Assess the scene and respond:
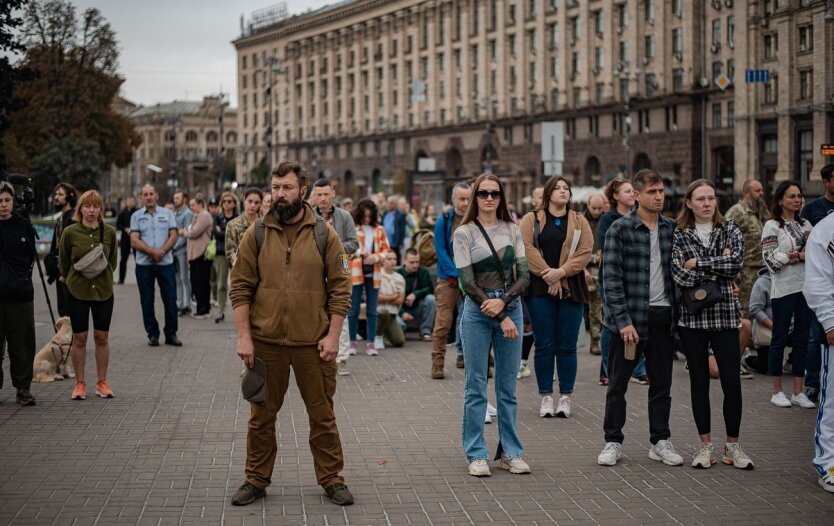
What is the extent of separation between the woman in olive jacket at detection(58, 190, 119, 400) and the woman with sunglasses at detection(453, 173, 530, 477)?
15.0ft

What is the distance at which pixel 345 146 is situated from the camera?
118m

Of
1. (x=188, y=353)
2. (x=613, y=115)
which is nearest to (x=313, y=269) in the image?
(x=188, y=353)

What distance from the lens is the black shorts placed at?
37.2 feet

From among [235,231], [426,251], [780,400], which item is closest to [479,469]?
[780,400]

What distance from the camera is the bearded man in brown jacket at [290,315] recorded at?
715 cm

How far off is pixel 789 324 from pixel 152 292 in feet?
28.1

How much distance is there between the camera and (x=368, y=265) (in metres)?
14.6

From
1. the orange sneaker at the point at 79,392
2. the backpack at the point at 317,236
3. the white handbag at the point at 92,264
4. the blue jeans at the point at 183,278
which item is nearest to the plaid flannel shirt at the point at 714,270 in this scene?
the backpack at the point at 317,236

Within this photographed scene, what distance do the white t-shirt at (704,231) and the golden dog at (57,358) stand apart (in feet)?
23.6

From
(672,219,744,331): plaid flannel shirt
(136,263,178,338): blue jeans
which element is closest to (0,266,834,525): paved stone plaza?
(672,219,744,331): plaid flannel shirt

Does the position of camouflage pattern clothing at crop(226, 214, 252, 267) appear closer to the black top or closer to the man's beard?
the black top

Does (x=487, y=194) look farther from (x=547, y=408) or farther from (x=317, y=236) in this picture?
(x=547, y=408)

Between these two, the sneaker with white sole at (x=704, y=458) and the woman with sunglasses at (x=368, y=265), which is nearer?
the sneaker with white sole at (x=704, y=458)

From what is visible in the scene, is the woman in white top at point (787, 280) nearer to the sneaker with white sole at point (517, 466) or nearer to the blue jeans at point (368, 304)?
the sneaker with white sole at point (517, 466)
